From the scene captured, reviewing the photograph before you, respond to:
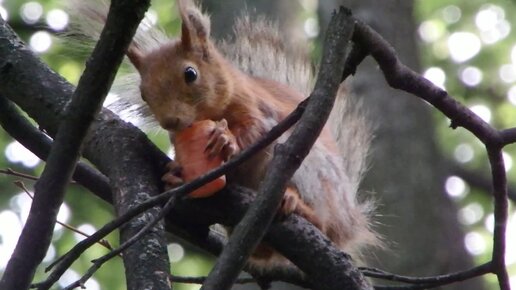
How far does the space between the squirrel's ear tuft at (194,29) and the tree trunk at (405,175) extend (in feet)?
3.38

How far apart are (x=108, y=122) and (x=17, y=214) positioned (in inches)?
126

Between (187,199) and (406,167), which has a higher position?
(406,167)

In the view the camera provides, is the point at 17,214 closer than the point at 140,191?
No

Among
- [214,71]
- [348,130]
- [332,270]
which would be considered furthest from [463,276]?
[348,130]

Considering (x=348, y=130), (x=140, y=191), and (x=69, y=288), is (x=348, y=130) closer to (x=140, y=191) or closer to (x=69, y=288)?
(x=140, y=191)

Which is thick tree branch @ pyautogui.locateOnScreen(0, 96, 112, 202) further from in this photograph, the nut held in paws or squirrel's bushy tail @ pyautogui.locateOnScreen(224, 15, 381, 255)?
squirrel's bushy tail @ pyautogui.locateOnScreen(224, 15, 381, 255)

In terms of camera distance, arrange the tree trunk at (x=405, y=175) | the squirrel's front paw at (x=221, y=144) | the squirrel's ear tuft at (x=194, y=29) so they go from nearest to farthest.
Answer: the squirrel's front paw at (x=221, y=144)
the squirrel's ear tuft at (x=194, y=29)
the tree trunk at (x=405, y=175)

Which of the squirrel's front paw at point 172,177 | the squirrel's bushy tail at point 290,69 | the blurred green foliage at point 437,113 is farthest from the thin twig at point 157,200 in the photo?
the blurred green foliage at point 437,113

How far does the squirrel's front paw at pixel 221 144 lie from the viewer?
7.50 feet

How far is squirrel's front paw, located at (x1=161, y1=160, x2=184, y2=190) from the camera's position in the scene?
2096 mm

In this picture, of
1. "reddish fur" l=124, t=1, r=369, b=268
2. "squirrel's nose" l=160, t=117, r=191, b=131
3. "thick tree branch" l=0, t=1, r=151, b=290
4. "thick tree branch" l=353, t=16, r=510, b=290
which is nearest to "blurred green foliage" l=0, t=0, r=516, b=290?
"reddish fur" l=124, t=1, r=369, b=268

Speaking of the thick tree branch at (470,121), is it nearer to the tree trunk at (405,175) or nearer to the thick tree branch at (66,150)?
the thick tree branch at (66,150)

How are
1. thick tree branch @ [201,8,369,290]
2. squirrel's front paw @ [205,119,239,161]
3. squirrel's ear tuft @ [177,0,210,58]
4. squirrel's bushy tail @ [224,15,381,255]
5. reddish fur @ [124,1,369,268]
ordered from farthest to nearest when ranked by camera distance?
squirrel's bushy tail @ [224,15,381,255] → squirrel's ear tuft @ [177,0,210,58] → reddish fur @ [124,1,369,268] → squirrel's front paw @ [205,119,239,161] → thick tree branch @ [201,8,369,290]

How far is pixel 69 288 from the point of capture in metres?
1.56
